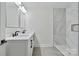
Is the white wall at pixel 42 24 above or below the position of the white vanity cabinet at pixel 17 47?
above

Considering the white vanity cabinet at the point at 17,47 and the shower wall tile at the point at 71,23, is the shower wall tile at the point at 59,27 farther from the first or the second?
the white vanity cabinet at the point at 17,47

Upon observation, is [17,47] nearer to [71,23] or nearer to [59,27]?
[71,23]

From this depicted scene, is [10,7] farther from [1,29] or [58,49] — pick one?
[58,49]

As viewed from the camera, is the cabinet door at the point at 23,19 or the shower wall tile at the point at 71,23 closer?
the shower wall tile at the point at 71,23

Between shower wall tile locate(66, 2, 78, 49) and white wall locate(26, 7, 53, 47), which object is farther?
white wall locate(26, 7, 53, 47)

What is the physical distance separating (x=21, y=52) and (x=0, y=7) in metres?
0.85

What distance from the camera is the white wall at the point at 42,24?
2.55 metres

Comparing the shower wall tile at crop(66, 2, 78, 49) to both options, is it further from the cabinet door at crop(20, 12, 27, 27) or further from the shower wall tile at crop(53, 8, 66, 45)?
the cabinet door at crop(20, 12, 27, 27)

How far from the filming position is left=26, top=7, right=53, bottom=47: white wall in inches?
101

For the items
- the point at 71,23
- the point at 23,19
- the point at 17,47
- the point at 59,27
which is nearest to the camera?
the point at 17,47

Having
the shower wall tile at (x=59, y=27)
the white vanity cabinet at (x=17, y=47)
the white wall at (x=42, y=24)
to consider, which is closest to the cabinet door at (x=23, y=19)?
the white wall at (x=42, y=24)

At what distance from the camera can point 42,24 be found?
2.82 metres

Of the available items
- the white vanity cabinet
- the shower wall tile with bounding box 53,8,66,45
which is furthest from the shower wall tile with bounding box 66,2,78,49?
the white vanity cabinet

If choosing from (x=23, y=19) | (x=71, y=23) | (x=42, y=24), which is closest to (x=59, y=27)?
(x=42, y=24)
